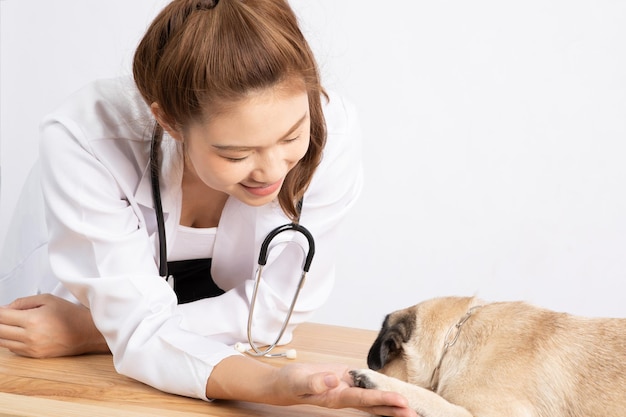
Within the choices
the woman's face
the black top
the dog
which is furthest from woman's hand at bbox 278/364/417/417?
the black top

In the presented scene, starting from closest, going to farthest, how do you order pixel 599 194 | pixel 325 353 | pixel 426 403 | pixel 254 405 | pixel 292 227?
pixel 426 403
pixel 254 405
pixel 292 227
pixel 325 353
pixel 599 194

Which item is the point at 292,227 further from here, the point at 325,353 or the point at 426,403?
the point at 426,403

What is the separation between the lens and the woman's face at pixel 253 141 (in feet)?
5.85

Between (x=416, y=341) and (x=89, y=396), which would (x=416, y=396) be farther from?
(x=89, y=396)

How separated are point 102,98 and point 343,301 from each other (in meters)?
2.59

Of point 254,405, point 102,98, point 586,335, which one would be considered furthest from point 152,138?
point 586,335

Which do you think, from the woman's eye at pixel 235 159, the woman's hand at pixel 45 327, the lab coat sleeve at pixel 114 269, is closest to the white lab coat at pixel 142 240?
the lab coat sleeve at pixel 114 269

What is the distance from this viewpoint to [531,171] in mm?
4203

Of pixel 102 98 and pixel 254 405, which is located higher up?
pixel 102 98

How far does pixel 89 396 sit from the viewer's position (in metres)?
1.88

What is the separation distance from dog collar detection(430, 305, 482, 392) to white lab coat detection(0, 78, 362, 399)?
50 cm

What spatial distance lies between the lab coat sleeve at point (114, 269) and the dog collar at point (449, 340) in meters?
0.51

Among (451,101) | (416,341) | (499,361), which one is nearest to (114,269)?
(416,341)

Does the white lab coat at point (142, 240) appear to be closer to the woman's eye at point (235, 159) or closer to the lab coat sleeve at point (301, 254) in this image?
the lab coat sleeve at point (301, 254)
